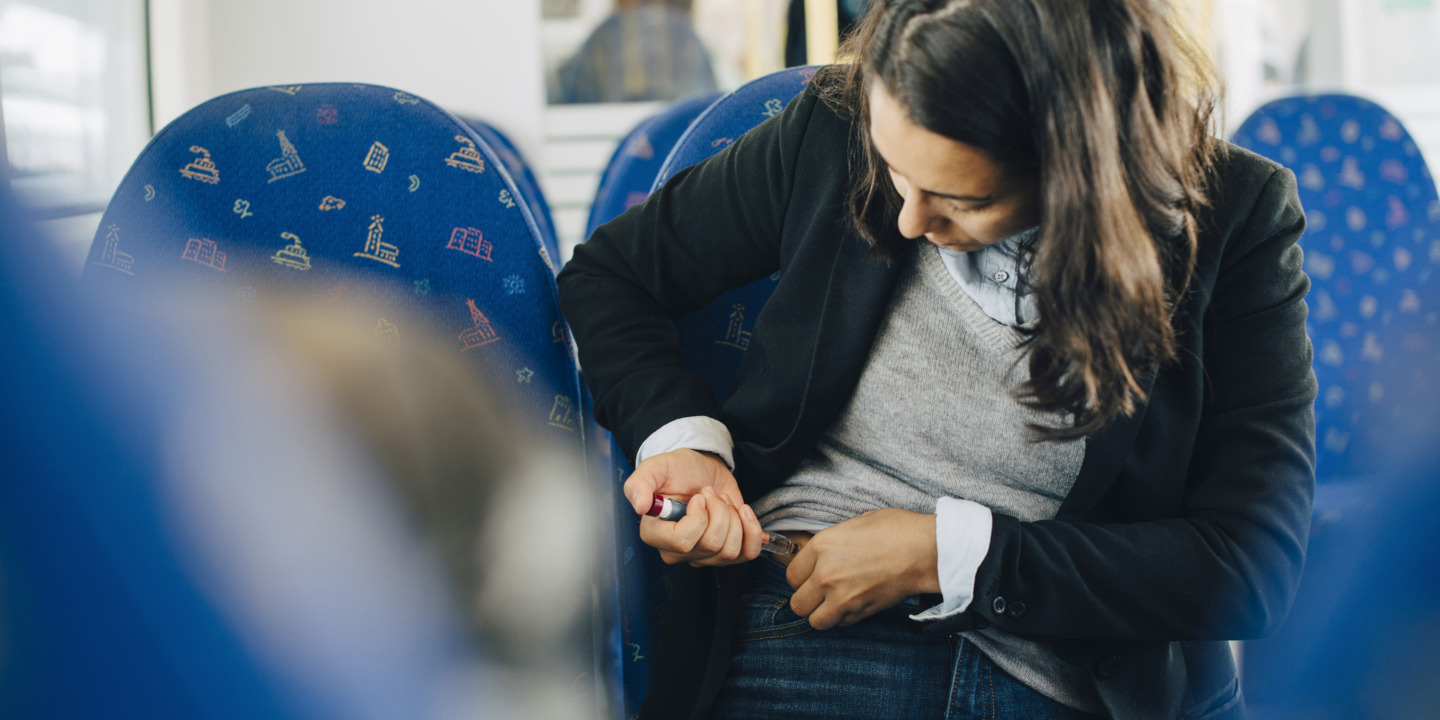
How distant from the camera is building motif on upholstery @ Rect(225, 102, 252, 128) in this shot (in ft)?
2.60

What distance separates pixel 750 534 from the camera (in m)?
0.72

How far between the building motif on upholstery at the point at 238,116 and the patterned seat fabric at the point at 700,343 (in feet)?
1.23

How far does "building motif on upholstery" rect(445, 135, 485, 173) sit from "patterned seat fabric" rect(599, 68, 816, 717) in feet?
0.58

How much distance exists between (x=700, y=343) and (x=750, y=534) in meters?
0.24

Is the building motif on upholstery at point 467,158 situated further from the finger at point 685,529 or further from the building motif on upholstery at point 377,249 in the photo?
the finger at point 685,529

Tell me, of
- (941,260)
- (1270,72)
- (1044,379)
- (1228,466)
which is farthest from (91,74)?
(1270,72)

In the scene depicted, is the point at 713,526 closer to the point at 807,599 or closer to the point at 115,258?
the point at 807,599

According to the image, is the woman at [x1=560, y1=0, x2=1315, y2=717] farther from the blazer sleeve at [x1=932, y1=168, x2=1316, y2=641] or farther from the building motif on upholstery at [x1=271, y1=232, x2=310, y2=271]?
the building motif on upholstery at [x1=271, y1=232, x2=310, y2=271]

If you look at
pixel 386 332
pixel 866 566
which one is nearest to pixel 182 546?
pixel 386 332

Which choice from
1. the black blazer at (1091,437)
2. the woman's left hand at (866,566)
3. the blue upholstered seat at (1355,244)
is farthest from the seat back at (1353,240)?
the woman's left hand at (866,566)

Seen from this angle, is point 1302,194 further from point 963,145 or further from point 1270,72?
point 1270,72

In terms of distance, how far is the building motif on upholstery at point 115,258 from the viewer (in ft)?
2.51

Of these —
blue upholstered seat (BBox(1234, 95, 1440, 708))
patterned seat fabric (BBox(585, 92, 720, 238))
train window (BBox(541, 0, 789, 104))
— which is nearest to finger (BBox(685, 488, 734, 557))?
patterned seat fabric (BBox(585, 92, 720, 238))

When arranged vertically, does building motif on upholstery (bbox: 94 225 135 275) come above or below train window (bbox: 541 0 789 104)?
below
